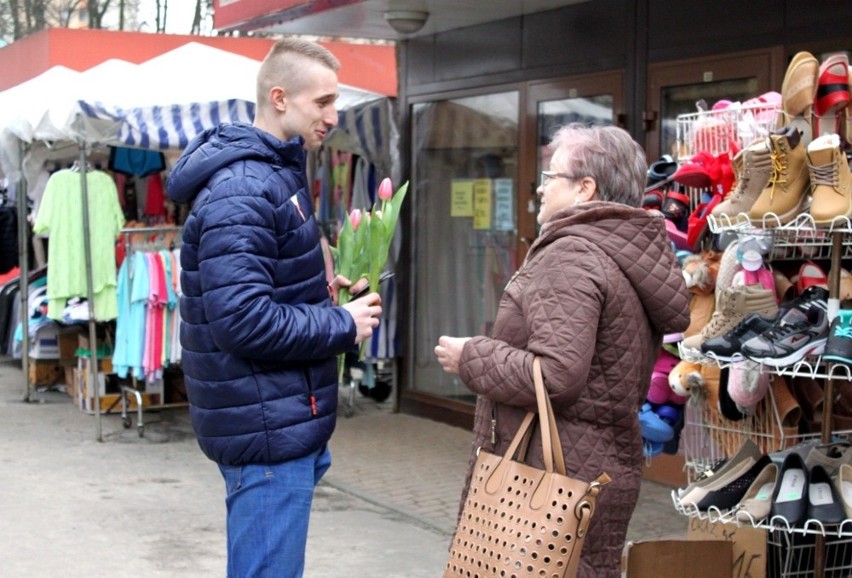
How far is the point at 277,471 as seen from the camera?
3.21 m

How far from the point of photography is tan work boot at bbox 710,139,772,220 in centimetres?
379

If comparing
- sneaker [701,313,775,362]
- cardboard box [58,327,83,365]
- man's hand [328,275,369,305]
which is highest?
man's hand [328,275,369,305]

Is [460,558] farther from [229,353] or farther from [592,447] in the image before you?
[229,353]

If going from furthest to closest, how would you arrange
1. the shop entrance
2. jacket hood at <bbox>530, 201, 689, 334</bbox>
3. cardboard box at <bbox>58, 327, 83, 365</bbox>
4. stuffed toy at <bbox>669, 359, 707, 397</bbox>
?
cardboard box at <bbox>58, 327, 83, 365</bbox>, the shop entrance, stuffed toy at <bbox>669, 359, 707, 397</bbox>, jacket hood at <bbox>530, 201, 689, 334</bbox>

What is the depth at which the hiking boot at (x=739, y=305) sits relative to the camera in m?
3.93

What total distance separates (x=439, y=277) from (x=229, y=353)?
6.09 meters

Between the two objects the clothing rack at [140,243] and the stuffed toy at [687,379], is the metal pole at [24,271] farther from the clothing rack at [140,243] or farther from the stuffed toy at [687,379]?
the stuffed toy at [687,379]

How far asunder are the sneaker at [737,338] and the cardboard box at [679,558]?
1.98ft

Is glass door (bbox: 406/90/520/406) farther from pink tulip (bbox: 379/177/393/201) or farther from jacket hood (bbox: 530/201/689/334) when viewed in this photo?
jacket hood (bbox: 530/201/689/334)

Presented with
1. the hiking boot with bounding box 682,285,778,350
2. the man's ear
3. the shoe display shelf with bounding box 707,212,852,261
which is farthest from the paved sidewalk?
the man's ear

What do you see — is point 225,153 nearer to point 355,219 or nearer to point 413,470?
point 355,219

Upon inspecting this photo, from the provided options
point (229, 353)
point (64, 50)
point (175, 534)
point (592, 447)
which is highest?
point (64, 50)

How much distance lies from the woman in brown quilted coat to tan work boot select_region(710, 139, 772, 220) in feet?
2.69

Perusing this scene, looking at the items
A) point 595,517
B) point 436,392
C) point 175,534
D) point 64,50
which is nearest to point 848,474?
point 595,517
